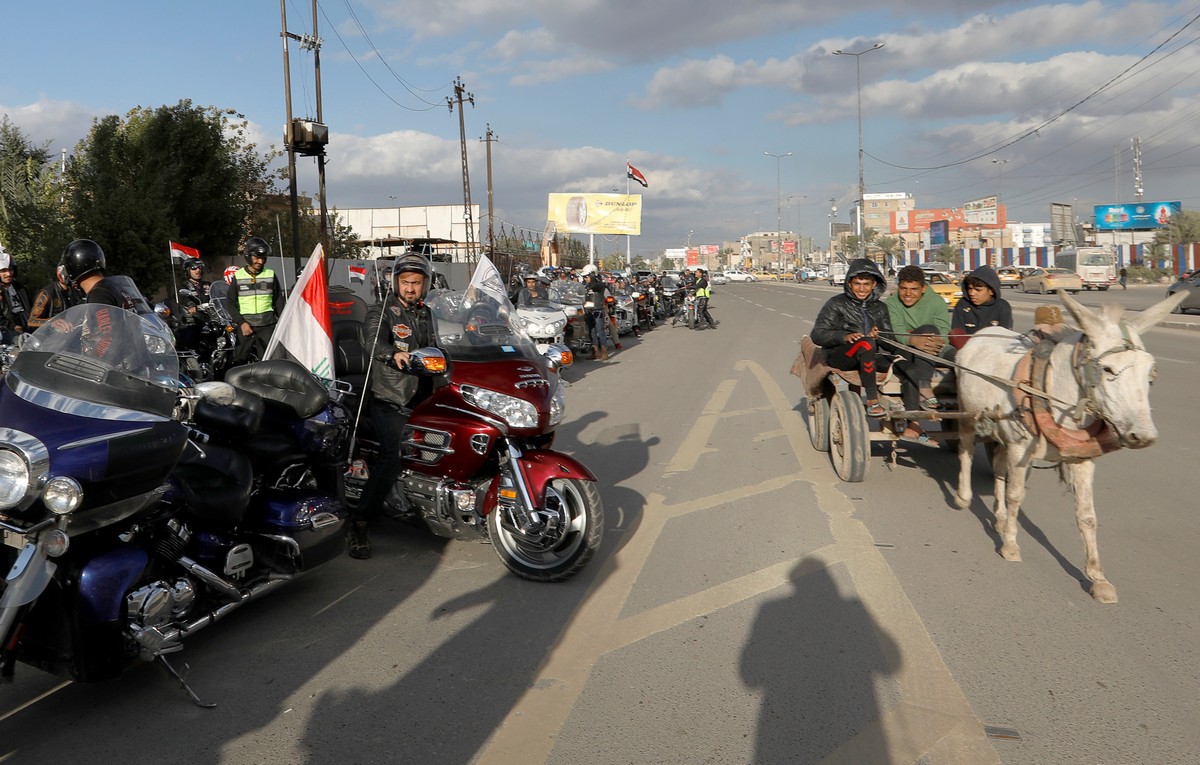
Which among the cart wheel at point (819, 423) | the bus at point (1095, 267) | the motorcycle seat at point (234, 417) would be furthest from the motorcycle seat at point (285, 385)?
the bus at point (1095, 267)

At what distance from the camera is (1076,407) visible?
4.40m

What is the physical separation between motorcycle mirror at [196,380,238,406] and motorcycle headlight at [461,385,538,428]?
1.37 meters

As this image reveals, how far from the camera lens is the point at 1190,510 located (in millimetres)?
6090

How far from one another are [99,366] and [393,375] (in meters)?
2.11

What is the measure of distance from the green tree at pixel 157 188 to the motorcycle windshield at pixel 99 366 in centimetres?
1566

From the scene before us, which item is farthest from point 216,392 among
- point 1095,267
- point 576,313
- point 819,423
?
point 1095,267

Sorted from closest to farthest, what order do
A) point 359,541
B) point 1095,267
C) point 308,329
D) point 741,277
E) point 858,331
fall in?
point 359,541
point 308,329
point 858,331
point 1095,267
point 741,277

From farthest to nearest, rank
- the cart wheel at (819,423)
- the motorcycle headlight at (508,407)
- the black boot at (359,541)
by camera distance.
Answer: the cart wheel at (819,423)
the black boot at (359,541)
the motorcycle headlight at (508,407)

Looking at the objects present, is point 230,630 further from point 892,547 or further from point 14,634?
point 892,547

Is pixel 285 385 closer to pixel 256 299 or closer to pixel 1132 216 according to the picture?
pixel 256 299

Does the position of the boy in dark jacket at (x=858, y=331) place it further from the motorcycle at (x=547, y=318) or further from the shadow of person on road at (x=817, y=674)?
the motorcycle at (x=547, y=318)

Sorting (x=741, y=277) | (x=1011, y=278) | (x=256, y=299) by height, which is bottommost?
(x=256, y=299)

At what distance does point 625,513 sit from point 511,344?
1.65 meters

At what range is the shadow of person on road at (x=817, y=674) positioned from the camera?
10.3 feet
